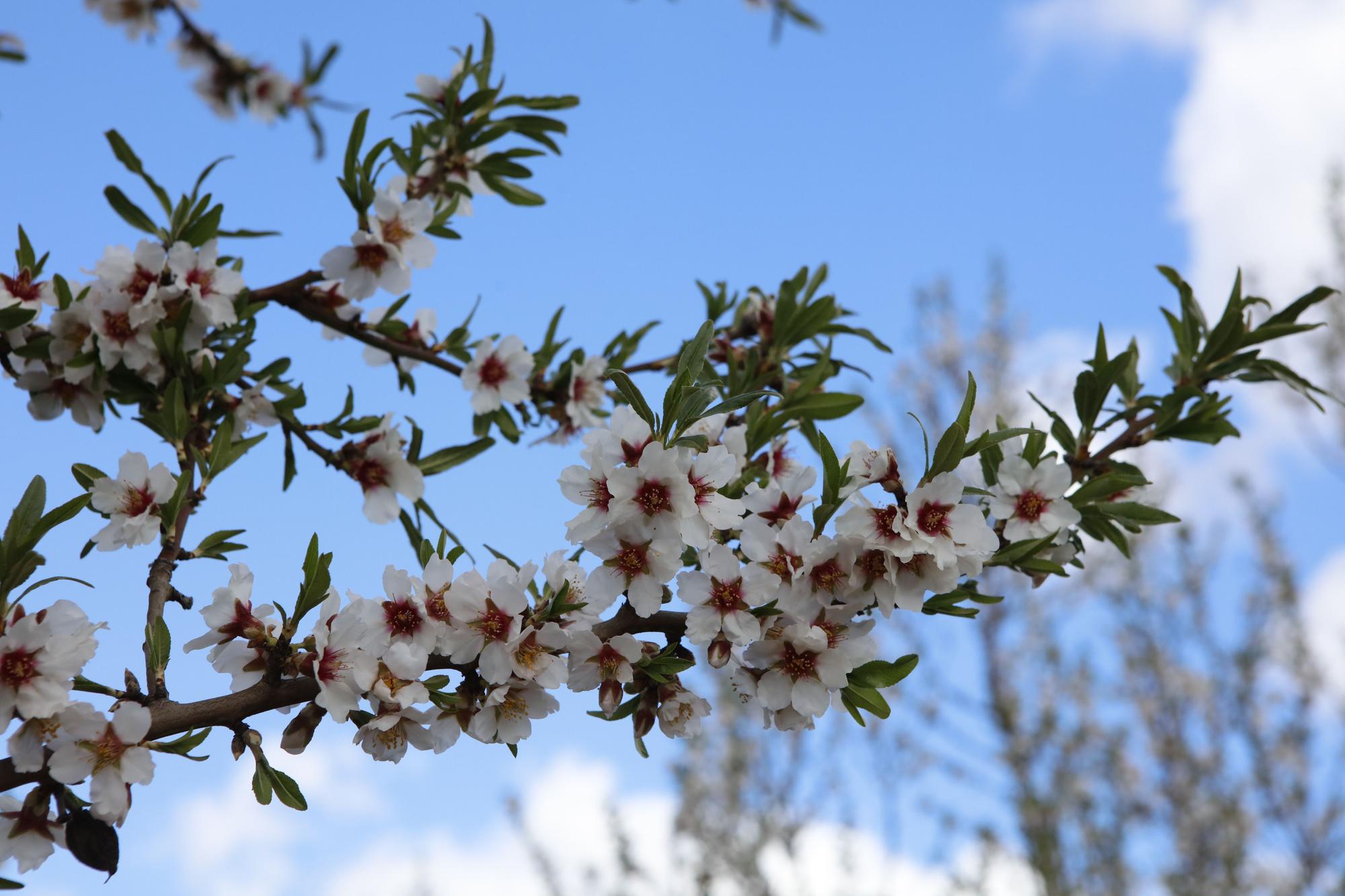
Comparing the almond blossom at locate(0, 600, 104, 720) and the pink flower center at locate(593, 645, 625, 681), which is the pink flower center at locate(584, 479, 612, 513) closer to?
the pink flower center at locate(593, 645, 625, 681)

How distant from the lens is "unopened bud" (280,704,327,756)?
1158 mm

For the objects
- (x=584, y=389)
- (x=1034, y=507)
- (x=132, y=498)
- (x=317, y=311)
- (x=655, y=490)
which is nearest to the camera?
(x=655, y=490)

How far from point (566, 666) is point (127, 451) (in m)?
0.71

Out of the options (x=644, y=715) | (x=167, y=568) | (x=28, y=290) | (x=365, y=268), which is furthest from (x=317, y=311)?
(x=644, y=715)

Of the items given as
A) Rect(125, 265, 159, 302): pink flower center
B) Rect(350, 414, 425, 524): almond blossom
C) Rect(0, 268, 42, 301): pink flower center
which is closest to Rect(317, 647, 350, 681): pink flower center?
Rect(350, 414, 425, 524): almond blossom

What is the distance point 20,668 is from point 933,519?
0.94 meters

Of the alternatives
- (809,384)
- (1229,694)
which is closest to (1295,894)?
(1229,694)

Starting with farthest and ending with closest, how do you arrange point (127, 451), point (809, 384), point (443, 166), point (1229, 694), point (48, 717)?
point (1229, 694) < point (443, 166) < point (809, 384) < point (127, 451) < point (48, 717)

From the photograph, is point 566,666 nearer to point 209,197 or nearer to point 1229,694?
point 209,197

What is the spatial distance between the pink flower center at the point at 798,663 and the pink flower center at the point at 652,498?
23cm

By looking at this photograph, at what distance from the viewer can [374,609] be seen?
1158 mm

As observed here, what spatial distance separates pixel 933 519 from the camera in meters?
1.12

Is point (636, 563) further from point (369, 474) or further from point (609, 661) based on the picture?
point (369, 474)

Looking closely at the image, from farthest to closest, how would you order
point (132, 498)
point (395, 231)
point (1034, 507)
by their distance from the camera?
point (395, 231) < point (132, 498) < point (1034, 507)
